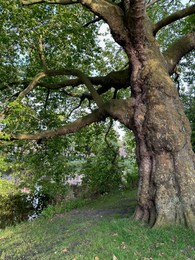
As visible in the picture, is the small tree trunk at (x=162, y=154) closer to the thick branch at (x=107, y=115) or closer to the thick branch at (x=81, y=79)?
the thick branch at (x=107, y=115)

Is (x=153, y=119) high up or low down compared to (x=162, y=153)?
up

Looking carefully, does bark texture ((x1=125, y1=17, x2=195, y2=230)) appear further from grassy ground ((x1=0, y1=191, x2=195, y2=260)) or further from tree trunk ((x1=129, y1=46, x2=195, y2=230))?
grassy ground ((x1=0, y1=191, x2=195, y2=260))

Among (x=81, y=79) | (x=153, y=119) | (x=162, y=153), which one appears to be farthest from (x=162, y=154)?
(x=81, y=79)

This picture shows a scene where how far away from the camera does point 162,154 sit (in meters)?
4.90

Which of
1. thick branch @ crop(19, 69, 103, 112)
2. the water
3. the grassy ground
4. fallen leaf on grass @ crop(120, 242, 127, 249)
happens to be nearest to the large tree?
thick branch @ crop(19, 69, 103, 112)

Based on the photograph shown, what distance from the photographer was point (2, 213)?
8.62 meters

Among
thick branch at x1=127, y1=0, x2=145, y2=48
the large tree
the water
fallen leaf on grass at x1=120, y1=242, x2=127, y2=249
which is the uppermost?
thick branch at x1=127, y1=0, x2=145, y2=48

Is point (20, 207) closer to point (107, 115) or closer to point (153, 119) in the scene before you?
point (107, 115)

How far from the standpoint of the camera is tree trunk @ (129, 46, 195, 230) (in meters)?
4.59

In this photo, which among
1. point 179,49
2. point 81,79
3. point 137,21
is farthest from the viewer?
point 81,79

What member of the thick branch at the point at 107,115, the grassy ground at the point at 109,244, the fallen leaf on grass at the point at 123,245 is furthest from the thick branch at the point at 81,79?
the fallen leaf on grass at the point at 123,245

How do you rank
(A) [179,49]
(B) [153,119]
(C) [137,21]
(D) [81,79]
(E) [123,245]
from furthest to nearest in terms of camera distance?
1. (D) [81,79]
2. (A) [179,49]
3. (B) [153,119]
4. (C) [137,21]
5. (E) [123,245]

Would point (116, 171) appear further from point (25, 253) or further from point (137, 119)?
point (25, 253)

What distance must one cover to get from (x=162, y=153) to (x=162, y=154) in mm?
21
